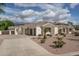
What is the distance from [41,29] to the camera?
12.9ft

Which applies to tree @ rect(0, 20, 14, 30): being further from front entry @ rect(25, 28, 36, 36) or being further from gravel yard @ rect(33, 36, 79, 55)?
gravel yard @ rect(33, 36, 79, 55)

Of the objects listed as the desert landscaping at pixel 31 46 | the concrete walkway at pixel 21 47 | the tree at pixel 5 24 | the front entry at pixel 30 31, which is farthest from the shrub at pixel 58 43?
the tree at pixel 5 24

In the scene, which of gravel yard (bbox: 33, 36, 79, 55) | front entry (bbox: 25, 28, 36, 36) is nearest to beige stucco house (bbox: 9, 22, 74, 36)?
front entry (bbox: 25, 28, 36, 36)

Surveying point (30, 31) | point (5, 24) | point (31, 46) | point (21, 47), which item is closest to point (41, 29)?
point (30, 31)

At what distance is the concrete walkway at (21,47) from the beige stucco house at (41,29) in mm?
98

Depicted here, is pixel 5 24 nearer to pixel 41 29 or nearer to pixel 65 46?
pixel 41 29

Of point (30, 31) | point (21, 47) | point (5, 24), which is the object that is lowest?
point (21, 47)

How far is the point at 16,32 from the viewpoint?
3941 millimetres

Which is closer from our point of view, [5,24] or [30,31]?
[5,24]

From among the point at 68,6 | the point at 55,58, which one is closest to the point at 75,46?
the point at 55,58

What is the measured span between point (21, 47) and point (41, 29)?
A: 43 centimetres

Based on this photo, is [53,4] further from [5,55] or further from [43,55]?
[5,55]

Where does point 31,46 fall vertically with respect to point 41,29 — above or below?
below

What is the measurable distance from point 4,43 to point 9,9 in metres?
0.54
